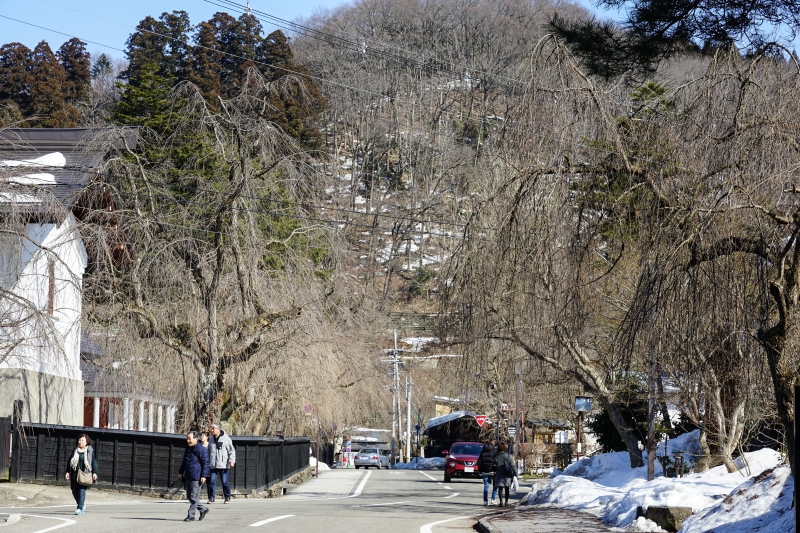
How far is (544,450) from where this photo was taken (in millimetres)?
56844

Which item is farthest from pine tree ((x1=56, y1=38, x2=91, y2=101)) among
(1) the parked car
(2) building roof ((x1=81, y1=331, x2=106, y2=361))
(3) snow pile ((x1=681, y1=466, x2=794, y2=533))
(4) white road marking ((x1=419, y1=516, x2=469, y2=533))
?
(3) snow pile ((x1=681, y1=466, x2=794, y2=533))

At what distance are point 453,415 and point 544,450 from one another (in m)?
17.5

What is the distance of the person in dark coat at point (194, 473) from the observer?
1669 centimetres

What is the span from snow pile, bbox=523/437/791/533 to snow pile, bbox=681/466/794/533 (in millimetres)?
150

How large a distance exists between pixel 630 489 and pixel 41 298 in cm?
1599

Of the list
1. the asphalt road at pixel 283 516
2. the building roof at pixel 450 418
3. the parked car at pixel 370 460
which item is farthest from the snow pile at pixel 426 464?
the asphalt road at pixel 283 516

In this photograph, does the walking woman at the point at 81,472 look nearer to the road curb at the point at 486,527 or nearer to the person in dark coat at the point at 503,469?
the road curb at the point at 486,527

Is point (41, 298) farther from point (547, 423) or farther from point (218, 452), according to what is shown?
point (547, 423)

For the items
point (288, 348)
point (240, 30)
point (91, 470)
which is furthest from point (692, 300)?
point (240, 30)

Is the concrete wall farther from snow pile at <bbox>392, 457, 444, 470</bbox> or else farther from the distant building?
snow pile at <bbox>392, 457, 444, 470</bbox>

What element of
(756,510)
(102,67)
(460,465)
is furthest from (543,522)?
(102,67)

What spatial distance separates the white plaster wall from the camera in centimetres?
1709

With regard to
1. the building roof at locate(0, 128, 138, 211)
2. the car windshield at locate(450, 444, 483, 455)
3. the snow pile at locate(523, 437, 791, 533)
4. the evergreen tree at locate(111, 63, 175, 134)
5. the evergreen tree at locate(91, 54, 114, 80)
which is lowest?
the snow pile at locate(523, 437, 791, 533)

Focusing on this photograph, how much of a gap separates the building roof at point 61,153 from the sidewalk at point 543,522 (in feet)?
33.7
